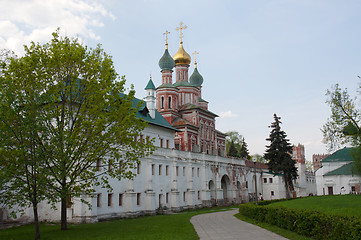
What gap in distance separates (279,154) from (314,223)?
3845 centimetres

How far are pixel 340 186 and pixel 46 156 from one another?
55875 mm

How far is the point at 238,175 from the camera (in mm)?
54625

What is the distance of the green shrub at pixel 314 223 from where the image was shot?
40.0ft

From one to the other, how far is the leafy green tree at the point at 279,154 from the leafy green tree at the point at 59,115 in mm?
35459

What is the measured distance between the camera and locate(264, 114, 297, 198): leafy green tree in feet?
169

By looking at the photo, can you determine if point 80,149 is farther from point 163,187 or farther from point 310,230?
point 163,187

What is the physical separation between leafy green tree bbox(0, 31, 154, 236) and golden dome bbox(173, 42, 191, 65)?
37.8 meters

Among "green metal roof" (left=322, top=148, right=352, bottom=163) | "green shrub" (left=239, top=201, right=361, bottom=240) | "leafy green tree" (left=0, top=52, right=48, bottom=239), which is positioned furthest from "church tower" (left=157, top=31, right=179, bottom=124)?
"leafy green tree" (left=0, top=52, right=48, bottom=239)

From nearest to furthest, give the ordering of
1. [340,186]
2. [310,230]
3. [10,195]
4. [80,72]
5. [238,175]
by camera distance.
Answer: [310,230]
[10,195]
[80,72]
[238,175]
[340,186]

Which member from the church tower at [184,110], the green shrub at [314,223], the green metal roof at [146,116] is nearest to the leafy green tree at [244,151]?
the church tower at [184,110]

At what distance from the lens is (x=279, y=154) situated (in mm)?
51906

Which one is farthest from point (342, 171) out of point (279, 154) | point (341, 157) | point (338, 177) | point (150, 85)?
point (150, 85)

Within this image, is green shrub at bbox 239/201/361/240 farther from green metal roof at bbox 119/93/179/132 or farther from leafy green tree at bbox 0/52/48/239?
green metal roof at bbox 119/93/179/132

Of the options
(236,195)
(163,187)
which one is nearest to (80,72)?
(163,187)
